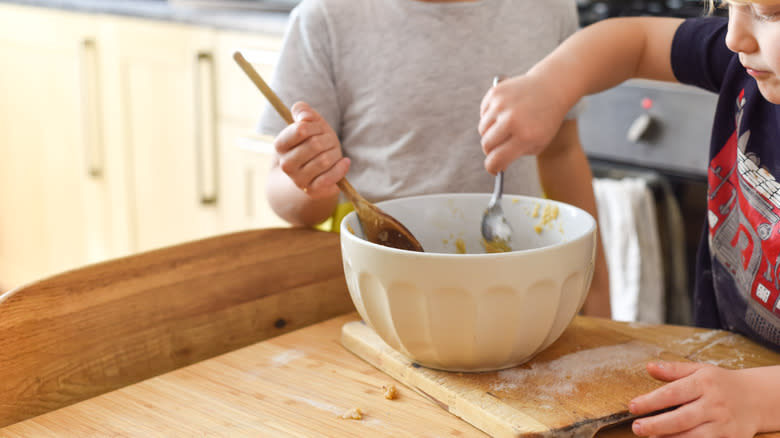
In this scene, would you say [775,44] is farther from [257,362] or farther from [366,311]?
[257,362]

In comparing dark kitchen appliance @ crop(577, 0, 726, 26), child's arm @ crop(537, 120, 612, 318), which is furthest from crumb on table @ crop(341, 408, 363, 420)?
dark kitchen appliance @ crop(577, 0, 726, 26)

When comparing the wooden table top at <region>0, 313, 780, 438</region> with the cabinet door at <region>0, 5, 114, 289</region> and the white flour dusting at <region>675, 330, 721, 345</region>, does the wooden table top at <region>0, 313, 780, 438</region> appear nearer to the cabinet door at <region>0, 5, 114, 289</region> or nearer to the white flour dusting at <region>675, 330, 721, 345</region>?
the white flour dusting at <region>675, 330, 721, 345</region>

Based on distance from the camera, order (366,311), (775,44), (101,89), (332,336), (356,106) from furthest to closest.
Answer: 1. (101,89)
2. (356,106)
3. (332,336)
4. (366,311)
5. (775,44)

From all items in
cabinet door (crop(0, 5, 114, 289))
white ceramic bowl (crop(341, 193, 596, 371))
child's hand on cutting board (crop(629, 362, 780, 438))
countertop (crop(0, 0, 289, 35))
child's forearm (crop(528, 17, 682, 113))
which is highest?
child's forearm (crop(528, 17, 682, 113))

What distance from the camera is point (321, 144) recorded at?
2.46 feet

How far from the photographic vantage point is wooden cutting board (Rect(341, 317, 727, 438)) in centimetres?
55

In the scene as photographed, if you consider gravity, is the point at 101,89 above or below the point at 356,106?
below

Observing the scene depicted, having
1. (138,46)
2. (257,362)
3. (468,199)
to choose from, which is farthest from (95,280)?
(138,46)

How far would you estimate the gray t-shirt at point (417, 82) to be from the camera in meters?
0.99

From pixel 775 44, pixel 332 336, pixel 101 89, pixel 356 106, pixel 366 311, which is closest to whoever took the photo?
pixel 775 44

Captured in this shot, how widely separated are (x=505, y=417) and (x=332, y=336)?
8.7 inches

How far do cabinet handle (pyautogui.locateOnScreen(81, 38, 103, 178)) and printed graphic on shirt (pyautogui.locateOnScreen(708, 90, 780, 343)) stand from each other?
194 centimetres

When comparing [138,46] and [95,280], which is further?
[138,46]

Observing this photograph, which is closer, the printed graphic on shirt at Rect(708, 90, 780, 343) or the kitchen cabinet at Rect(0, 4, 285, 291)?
the printed graphic on shirt at Rect(708, 90, 780, 343)
